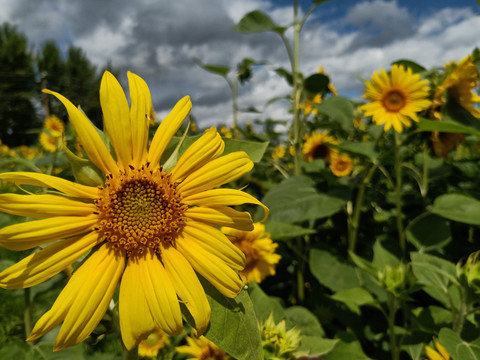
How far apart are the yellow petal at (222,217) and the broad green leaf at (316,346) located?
52cm

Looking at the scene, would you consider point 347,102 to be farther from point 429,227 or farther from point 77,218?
point 77,218

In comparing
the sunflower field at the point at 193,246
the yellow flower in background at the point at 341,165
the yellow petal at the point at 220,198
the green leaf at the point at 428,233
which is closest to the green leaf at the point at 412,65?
the sunflower field at the point at 193,246

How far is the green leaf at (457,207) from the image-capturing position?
1.47 meters

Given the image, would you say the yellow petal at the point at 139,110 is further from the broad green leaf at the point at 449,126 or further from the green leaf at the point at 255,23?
the green leaf at the point at 255,23

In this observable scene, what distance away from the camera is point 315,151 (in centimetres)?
284

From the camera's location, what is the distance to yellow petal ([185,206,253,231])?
0.67 metres

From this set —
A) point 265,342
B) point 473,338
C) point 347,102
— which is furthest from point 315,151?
point 265,342

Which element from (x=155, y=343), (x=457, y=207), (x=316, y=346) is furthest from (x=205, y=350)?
(x=457, y=207)

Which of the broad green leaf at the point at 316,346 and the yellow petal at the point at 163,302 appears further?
the broad green leaf at the point at 316,346

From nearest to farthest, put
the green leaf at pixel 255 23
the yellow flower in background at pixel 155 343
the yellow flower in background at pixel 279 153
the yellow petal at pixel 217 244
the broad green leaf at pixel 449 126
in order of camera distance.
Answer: the yellow petal at pixel 217 244 → the broad green leaf at pixel 449 126 → the yellow flower in background at pixel 155 343 → the green leaf at pixel 255 23 → the yellow flower in background at pixel 279 153

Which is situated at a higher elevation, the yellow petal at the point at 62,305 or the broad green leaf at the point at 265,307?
the yellow petal at the point at 62,305

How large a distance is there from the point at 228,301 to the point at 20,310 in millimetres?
1859

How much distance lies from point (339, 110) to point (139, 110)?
1.54 meters

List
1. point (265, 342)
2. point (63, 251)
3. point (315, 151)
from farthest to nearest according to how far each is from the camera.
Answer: point (315, 151) < point (265, 342) < point (63, 251)
